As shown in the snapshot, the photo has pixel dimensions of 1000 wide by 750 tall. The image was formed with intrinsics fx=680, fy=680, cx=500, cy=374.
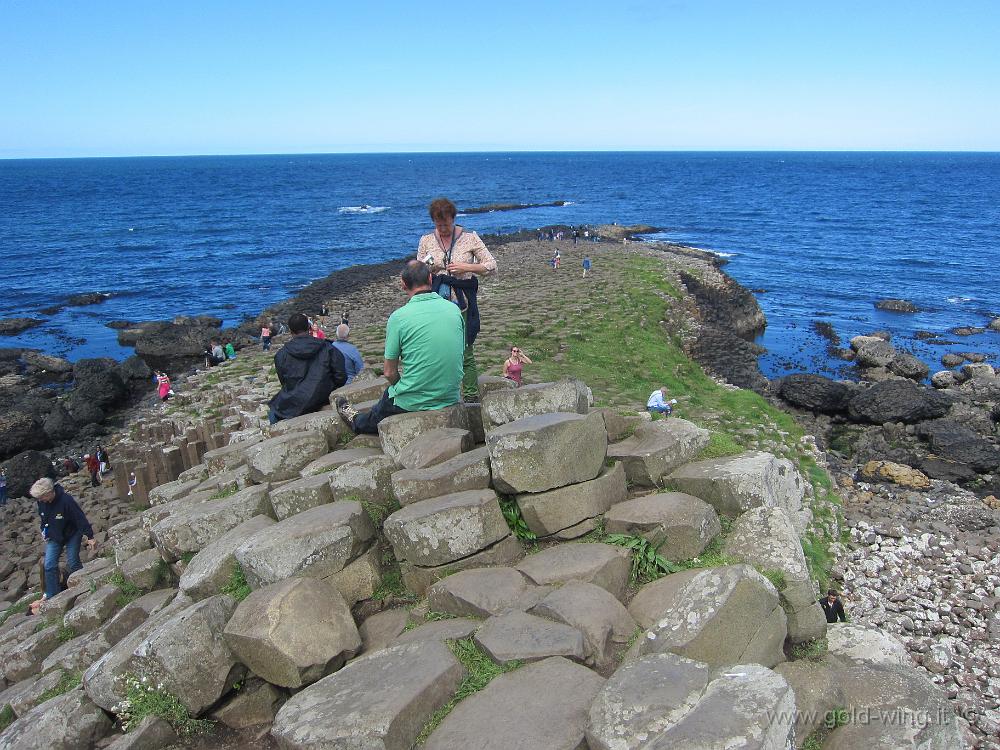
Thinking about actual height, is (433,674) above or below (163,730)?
above

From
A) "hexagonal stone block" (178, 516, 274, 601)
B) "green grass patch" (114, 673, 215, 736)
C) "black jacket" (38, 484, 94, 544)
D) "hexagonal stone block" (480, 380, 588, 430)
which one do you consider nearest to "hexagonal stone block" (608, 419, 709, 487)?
"hexagonal stone block" (480, 380, 588, 430)

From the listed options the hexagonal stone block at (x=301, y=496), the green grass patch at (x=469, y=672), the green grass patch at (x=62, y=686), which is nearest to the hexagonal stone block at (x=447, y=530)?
the green grass patch at (x=469, y=672)

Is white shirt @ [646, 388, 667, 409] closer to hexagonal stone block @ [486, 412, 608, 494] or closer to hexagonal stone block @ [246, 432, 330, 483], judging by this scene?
hexagonal stone block @ [246, 432, 330, 483]

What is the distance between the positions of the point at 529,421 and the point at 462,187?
465ft

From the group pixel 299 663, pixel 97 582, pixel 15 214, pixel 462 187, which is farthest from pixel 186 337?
pixel 462 187

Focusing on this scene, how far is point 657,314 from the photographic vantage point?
28.5 metres

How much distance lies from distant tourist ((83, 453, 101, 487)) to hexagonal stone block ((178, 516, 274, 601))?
47.9ft

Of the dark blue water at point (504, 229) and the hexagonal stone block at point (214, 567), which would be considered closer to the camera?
the hexagonal stone block at point (214, 567)

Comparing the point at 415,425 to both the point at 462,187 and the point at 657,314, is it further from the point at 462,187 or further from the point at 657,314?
the point at 462,187

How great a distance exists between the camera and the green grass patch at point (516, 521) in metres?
6.26

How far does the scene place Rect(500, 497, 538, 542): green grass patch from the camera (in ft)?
20.5

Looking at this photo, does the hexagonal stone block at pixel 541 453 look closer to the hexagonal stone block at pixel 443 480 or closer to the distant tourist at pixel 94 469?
the hexagonal stone block at pixel 443 480

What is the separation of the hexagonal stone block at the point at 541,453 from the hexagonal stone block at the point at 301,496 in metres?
1.94

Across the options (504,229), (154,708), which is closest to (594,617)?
(154,708)
